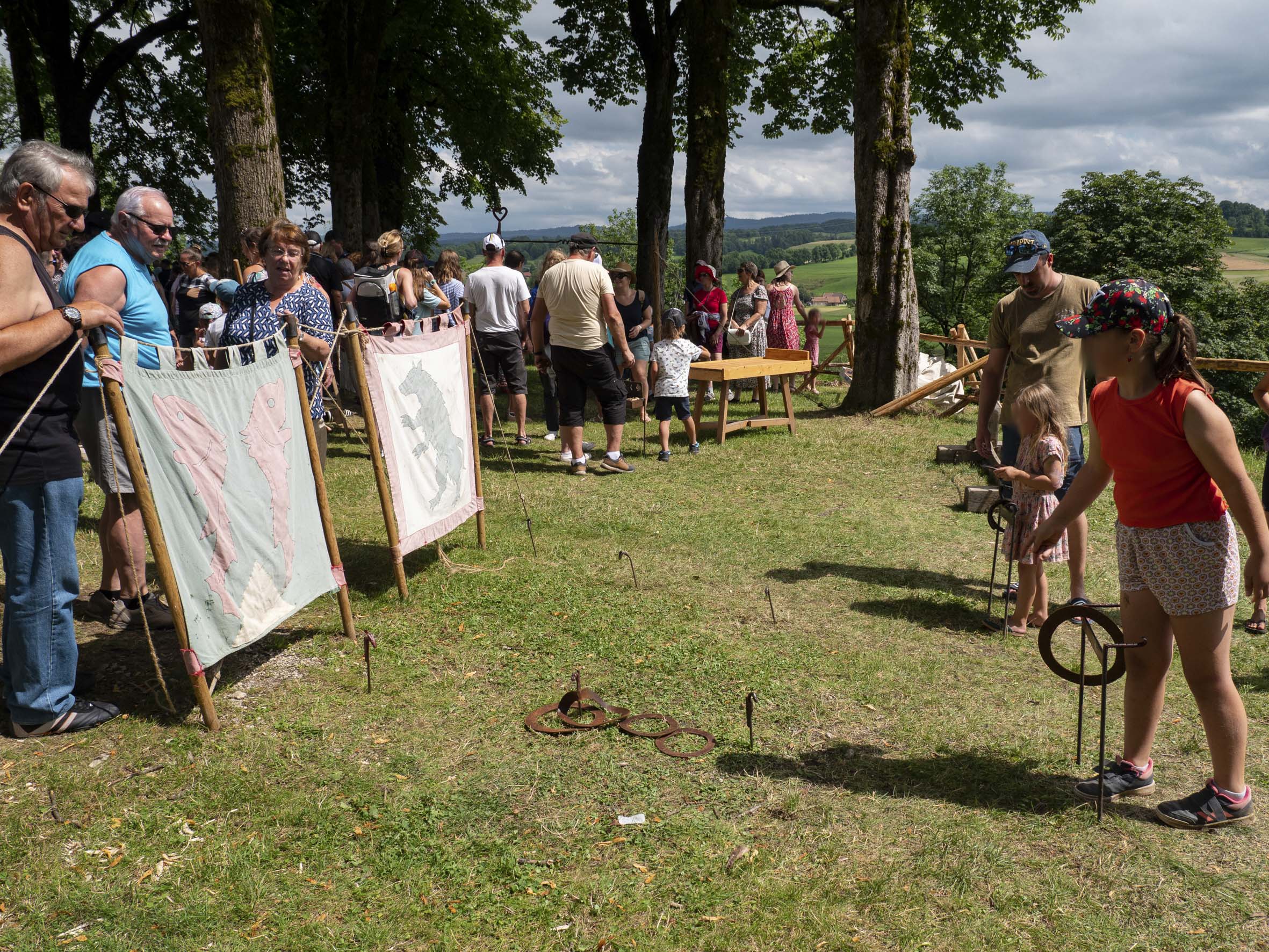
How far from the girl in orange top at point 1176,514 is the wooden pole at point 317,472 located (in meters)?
3.58

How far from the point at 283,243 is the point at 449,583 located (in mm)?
2226

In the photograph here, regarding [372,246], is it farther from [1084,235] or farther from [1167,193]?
[1167,193]

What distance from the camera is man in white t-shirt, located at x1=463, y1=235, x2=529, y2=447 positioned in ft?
31.1

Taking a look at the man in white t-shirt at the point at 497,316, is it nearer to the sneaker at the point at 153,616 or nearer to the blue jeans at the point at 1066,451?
the sneaker at the point at 153,616

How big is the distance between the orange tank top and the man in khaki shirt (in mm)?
1957

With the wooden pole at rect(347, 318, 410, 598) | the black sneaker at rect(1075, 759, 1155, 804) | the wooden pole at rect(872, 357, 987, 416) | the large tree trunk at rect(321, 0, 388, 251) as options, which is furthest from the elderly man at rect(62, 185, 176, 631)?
the large tree trunk at rect(321, 0, 388, 251)

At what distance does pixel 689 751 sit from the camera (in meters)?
4.01

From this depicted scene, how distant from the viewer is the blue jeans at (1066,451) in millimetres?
5297

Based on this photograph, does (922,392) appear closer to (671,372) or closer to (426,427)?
(671,372)

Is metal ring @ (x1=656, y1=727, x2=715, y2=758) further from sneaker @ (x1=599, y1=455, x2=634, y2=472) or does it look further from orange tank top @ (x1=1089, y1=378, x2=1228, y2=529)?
sneaker @ (x1=599, y1=455, x2=634, y2=472)

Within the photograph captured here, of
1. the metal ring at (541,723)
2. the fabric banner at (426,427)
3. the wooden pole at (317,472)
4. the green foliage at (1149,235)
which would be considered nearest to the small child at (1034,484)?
the metal ring at (541,723)

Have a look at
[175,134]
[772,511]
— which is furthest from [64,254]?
[175,134]

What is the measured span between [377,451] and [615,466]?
3998mm

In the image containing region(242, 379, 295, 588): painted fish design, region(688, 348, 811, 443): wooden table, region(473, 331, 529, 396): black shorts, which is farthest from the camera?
region(688, 348, 811, 443): wooden table
